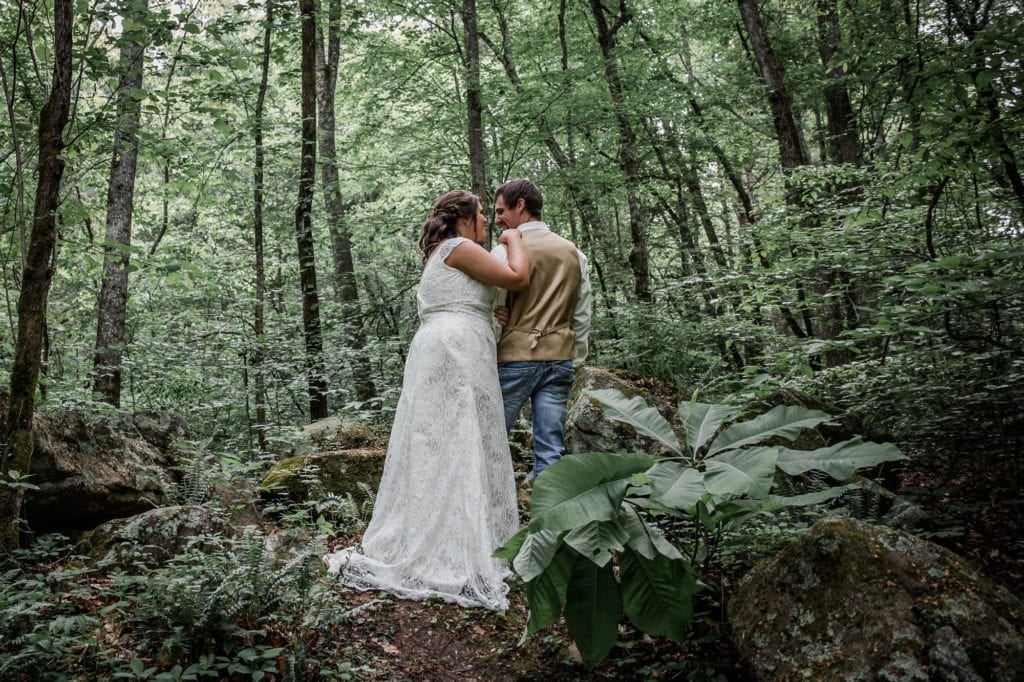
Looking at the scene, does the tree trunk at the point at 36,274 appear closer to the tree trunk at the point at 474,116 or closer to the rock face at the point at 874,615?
the rock face at the point at 874,615

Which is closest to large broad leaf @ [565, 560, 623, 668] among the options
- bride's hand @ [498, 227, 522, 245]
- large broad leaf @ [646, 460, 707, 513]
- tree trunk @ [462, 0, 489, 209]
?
large broad leaf @ [646, 460, 707, 513]

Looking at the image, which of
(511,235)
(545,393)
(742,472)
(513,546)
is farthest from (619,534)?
(511,235)

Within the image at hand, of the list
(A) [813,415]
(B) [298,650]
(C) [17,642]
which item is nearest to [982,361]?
(A) [813,415]

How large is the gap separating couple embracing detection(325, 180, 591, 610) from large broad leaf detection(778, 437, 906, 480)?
1809 mm

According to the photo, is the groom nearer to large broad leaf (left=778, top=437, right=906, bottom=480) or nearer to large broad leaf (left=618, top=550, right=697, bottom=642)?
large broad leaf (left=618, top=550, right=697, bottom=642)

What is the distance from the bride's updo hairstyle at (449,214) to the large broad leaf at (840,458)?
8.80 feet

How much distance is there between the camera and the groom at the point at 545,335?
458cm

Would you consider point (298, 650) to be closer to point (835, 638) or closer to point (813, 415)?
point (835, 638)

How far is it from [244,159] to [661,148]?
24.3 feet

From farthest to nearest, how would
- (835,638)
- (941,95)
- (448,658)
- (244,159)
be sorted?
(244,159), (941,95), (448,658), (835,638)

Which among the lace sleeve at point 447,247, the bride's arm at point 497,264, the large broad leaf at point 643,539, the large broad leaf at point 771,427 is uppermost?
the lace sleeve at point 447,247

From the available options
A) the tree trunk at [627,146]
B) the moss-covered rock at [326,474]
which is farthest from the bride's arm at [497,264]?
the tree trunk at [627,146]

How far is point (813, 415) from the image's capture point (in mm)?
3094

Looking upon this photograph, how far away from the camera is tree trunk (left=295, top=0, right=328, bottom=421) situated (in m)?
9.79
